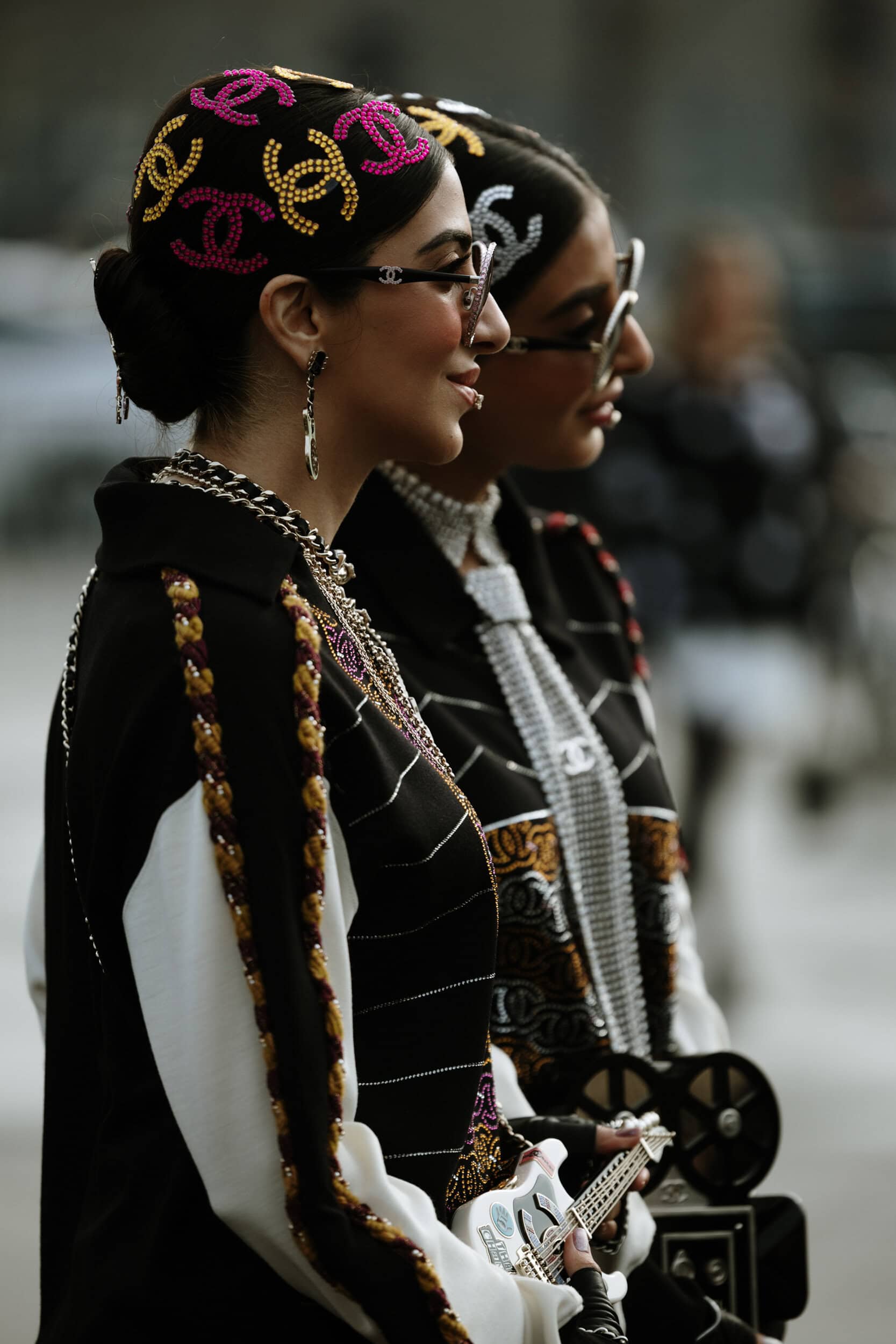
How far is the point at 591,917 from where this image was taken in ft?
7.70

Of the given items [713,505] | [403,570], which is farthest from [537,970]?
[713,505]

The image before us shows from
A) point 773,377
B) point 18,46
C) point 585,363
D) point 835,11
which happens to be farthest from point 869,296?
point 585,363

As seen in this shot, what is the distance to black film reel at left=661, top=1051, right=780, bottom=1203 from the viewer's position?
224cm

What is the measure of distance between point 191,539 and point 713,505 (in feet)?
11.8

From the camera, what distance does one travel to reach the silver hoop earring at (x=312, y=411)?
171cm

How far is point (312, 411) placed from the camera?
173 cm

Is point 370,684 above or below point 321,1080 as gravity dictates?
above

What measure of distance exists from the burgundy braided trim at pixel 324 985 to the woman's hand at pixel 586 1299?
0.16 m

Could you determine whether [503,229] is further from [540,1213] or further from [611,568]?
[540,1213]

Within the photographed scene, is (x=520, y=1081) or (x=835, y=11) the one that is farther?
(x=835, y=11)

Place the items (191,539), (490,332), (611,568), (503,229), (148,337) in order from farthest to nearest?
(611,568) < (503,229) < (490,332) < (148,337) < (191,539)

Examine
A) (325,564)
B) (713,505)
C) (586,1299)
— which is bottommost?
(586,1299)

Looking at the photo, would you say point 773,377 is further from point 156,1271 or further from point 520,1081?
point 156,1271

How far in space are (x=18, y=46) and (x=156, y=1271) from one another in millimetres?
15879
